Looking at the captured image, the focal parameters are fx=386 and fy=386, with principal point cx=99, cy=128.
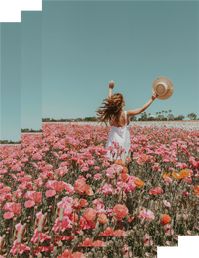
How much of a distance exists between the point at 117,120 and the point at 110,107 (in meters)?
0.13

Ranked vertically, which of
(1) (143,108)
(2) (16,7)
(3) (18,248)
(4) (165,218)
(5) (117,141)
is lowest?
(3) (18,248)

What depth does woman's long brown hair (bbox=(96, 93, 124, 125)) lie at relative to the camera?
3.19 metres

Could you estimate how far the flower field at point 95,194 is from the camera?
250 cm

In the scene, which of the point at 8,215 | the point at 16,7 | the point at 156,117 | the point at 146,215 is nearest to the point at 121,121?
the point at 156,117

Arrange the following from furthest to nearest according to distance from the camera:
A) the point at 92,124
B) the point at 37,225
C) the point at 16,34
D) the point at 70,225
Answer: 1. the point at 16,34
2. the point at 92,124
3. the point at 37,225
4. the point at 70,225

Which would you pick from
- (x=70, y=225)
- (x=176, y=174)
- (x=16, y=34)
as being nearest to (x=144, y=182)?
(x=176, y=174)

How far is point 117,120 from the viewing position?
3256 millimetres

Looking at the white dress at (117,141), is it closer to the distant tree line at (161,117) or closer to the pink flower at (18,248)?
the distant tree line at (161,117)

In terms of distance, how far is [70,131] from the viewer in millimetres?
3264

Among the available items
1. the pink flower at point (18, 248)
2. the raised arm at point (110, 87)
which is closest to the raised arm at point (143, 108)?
the raised arm at point (110, 87)

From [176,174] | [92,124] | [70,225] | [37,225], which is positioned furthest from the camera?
[92,124]

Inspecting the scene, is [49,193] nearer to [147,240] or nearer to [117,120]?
[147,240]

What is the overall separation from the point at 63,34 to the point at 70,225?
161 centimetres

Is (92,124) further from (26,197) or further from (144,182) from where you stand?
(26,197)
